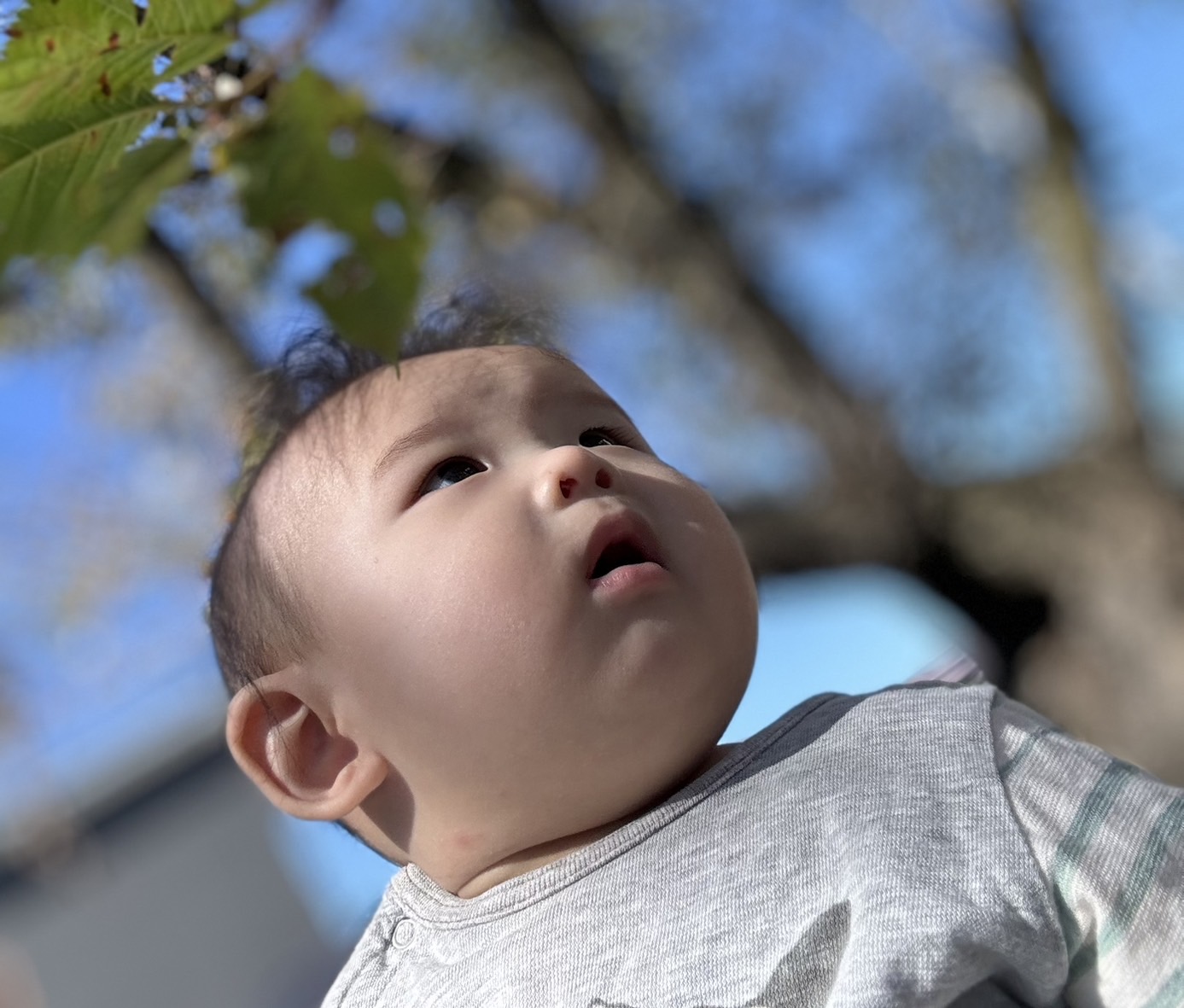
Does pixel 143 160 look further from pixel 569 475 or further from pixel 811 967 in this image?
pixel 811 967

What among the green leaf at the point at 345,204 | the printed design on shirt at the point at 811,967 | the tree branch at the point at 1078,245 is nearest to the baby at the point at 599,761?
the printed design on shirt at the point at 811,967

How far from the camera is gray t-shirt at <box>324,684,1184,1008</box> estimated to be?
54cm

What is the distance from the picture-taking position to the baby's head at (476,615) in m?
0.64

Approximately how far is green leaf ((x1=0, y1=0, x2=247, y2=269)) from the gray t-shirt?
0.36 meters

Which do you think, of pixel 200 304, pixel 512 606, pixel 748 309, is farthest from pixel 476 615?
pixel 748 309

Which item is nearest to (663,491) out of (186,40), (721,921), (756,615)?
(756,615)

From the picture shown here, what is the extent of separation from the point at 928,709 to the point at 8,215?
1.47 ft

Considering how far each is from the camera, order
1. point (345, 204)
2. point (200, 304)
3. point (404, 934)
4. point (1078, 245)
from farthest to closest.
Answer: point (1078, 245), point (200, 304), point (404, 934), point (345, 204)

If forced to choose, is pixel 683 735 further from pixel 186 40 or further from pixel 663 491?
pixel 186 40

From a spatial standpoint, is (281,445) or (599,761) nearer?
(599,761)

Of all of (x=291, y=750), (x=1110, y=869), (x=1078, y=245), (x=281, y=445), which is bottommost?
(x=1078, y=245)

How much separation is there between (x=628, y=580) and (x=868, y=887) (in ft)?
0.57

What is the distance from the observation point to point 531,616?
2.09 feet

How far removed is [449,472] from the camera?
719 mm
